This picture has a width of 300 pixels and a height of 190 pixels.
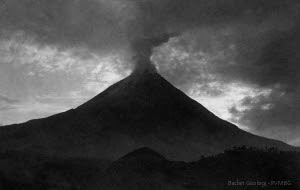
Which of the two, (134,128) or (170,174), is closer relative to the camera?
(170,174)

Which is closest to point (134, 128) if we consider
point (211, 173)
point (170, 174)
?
point (170, 174)

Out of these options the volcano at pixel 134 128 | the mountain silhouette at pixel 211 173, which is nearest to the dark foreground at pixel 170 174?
the mountain silhouette at pixel 211 173

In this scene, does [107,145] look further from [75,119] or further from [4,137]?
[4,137]

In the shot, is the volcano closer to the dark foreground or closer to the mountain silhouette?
the dark foreground

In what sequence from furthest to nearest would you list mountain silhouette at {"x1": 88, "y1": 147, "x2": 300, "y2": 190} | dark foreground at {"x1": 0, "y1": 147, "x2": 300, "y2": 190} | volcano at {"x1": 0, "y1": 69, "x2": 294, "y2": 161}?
Result: volcano at {"x1": 0, "y1": 69, "x2": 294, "y2": 161} < dark foreground at {"x1": 0, "y1": 147, "x2": 300, "y2": 190} < mountain silhouette at {"x1": 88, "y1": 147, "x2": 300, "y2": 190}

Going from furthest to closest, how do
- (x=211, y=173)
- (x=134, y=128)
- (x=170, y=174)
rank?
1. (x=134, y=128)
2. (x=170, y=174)
3. (x=211, y=173)

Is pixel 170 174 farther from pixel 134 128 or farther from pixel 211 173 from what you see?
pixel 134 128

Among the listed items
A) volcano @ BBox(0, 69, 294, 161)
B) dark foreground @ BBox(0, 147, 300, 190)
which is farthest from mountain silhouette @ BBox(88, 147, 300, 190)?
volcano @ BBox(0, 69, 294, 161)
